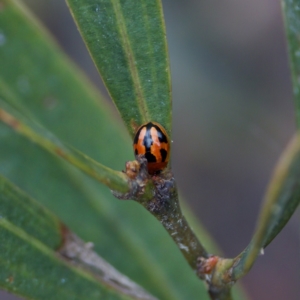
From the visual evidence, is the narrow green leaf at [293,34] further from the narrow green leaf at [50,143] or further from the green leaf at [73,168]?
the green leaf at [73,168]

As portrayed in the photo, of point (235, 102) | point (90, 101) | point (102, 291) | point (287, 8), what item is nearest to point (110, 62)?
point (287, 8)

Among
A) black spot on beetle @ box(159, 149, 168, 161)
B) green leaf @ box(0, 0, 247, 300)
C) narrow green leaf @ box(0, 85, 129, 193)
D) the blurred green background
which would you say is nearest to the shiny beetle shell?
black spot on beetle @ box(159, 149, 168, 161)

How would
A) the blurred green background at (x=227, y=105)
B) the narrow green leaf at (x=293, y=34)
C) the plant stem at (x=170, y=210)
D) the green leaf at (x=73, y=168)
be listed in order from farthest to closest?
the blurred green background at (x=227, y=105)
the green leaf at (x=73, y=168)
the plant stem at (x=170, y=210)
the narrow green leaf at (x=293, y=34)

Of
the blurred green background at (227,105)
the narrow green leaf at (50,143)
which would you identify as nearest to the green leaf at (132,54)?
the narrow green leaf at (50,143)

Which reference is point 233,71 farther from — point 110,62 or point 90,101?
point 110,62

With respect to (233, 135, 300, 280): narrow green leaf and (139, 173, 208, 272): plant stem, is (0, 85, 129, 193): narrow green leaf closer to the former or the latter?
(139, 173, 208, 272): plant stem
